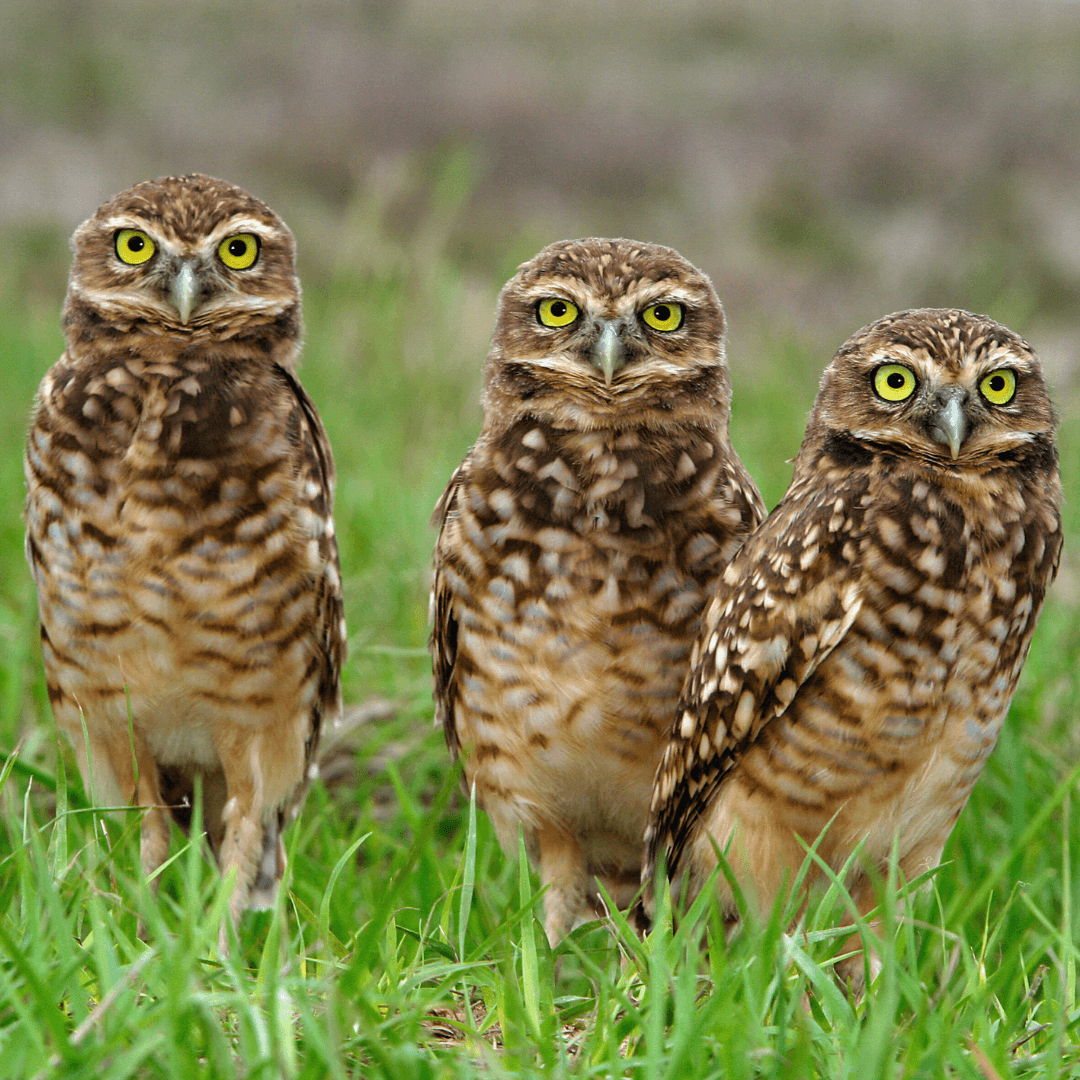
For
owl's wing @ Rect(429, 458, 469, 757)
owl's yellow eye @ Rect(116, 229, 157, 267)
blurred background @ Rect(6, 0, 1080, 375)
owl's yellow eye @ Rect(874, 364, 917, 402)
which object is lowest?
owl's wing @ Rect(429, 458, 469, 757)

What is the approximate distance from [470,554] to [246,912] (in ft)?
3.38

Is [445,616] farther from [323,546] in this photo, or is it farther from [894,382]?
[894,382]

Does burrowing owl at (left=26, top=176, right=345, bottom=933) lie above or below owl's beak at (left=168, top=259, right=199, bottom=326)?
below

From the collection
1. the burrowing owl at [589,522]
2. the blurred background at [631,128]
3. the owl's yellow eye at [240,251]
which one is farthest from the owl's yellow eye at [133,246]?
the blurred background at [631,128]

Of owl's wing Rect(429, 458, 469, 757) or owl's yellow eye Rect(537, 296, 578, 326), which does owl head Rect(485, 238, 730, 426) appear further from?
owl's wing Rect(429, 458, 469, 757)

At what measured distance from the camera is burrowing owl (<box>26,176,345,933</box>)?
2.74m

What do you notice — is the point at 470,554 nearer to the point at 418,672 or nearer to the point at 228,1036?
the point at 228,1036

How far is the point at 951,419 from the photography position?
2.40m

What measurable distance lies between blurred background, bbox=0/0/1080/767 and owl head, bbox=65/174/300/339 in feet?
20.4

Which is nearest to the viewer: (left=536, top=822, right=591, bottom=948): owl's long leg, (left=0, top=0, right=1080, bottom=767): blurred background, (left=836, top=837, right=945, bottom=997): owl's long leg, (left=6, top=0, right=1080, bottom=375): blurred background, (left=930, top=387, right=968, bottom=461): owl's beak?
(left=930, top=387, right=968, bottom=461): owl's beak

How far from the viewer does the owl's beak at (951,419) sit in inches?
94.3

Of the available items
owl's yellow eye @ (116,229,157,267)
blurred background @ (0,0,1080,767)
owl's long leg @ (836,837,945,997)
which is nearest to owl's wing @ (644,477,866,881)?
owl's long leg @ (836,837,945,997)

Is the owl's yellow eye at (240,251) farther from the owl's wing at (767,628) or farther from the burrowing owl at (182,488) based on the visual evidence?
the owl's wing at (767,628)

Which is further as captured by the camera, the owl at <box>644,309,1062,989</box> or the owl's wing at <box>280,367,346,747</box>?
the owl's wing at <box>280,367,346,747</box>
